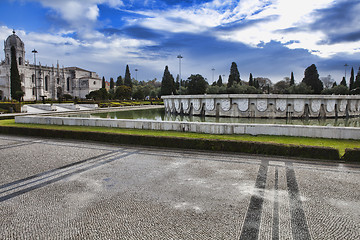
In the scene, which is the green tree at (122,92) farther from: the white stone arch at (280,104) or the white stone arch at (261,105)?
the white stone arch at (280,104)

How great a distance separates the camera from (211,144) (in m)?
8.60

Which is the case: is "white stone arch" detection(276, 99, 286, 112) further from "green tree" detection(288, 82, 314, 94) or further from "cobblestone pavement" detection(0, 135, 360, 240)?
"green tree" detection(288, 82, 314, 94)

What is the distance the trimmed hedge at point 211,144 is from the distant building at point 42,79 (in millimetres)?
62711

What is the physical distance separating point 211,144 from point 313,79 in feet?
175

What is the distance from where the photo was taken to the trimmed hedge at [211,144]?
295 inches

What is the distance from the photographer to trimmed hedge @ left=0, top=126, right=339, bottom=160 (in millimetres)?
7496

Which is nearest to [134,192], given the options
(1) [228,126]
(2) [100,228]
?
(2) [100,228]

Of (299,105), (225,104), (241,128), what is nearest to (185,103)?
(225,104)

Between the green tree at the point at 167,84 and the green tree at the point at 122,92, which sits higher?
the green tree at the point at 167,84

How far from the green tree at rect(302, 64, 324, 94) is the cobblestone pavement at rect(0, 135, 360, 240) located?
175 ft

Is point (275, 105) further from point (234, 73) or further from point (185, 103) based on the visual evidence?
point (234, 73)

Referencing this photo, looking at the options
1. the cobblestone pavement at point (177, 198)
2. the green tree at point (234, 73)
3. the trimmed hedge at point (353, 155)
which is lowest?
the cobblestone pavement at point (177, 198)

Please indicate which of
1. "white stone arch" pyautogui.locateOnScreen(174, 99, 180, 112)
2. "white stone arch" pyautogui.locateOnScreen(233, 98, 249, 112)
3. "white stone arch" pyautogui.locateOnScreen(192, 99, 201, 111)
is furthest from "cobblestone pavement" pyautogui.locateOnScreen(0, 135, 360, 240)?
"white stone arch" pyautogui.locateOnScreen(174, 99, 180, 112)

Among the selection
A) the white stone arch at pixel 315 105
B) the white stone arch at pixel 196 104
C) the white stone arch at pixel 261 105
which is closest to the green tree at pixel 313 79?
the white stone arch at pixel 315 105
